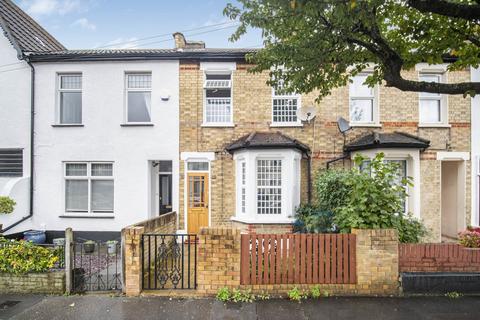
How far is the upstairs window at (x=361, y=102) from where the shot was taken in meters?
9.69

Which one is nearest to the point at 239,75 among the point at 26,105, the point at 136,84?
the point at 136,84

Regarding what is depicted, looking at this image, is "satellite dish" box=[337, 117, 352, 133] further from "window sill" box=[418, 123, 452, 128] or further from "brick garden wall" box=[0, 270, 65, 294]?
"brick garden wall" box=[0, 270, 65, 294]

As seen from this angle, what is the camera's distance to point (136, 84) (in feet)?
Answer: 32.6

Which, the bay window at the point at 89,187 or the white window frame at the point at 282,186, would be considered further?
the bay window at the point at 89,187

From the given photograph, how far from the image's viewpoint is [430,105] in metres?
9.76

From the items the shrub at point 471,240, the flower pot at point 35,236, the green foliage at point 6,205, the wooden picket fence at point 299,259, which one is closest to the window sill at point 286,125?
the wooden picket fence at point 299,259

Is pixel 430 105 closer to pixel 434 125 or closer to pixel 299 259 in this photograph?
pixel 434 125

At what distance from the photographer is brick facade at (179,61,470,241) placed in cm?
944

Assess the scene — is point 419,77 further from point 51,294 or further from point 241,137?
point 51,294

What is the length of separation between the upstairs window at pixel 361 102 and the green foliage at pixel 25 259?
9.49 metres

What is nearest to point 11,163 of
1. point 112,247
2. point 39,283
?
point 112,247

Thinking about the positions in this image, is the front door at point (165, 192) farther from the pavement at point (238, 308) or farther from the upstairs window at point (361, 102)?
the upstairs window at point (361, 102)

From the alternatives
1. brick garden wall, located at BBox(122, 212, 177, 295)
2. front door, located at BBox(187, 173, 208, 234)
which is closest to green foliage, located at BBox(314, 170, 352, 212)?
front door, located at BBox(187, 173, 208, 234)

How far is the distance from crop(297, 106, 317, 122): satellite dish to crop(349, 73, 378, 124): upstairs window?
157cm
